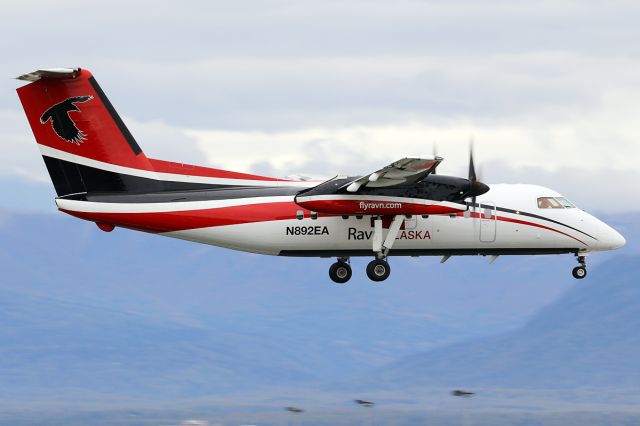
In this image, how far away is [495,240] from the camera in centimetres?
4334

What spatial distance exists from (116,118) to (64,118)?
6.15 feet

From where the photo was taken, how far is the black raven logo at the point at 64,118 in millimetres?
41844

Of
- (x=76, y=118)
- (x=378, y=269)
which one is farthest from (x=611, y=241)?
(x=76, y=118)

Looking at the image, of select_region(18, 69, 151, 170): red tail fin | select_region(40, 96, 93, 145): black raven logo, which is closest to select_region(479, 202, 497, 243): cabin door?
select_region(18, 69, 151, 170): red tail fin

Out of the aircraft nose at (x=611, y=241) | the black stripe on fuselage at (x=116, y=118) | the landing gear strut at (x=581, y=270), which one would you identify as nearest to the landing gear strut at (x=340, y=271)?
the black stripe on fuselage at (x=116, y=118)

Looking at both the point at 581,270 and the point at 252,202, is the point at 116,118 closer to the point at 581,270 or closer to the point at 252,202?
the point at 252,202

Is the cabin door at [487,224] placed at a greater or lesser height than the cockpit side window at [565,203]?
lesser

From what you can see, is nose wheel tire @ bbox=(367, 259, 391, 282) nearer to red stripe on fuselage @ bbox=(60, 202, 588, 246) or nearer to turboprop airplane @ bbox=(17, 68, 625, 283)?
turboprop airplane @ bbox=(17, 68, 625, 283)

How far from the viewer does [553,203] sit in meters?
44.2

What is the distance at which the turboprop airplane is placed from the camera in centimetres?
4156

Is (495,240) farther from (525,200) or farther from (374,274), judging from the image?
(374,274)

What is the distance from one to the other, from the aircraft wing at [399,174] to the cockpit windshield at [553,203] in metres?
5.13

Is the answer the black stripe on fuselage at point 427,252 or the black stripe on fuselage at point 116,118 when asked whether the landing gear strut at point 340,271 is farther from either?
the black stripe on fuselage at point 116,118

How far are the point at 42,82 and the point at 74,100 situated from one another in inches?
49.4
